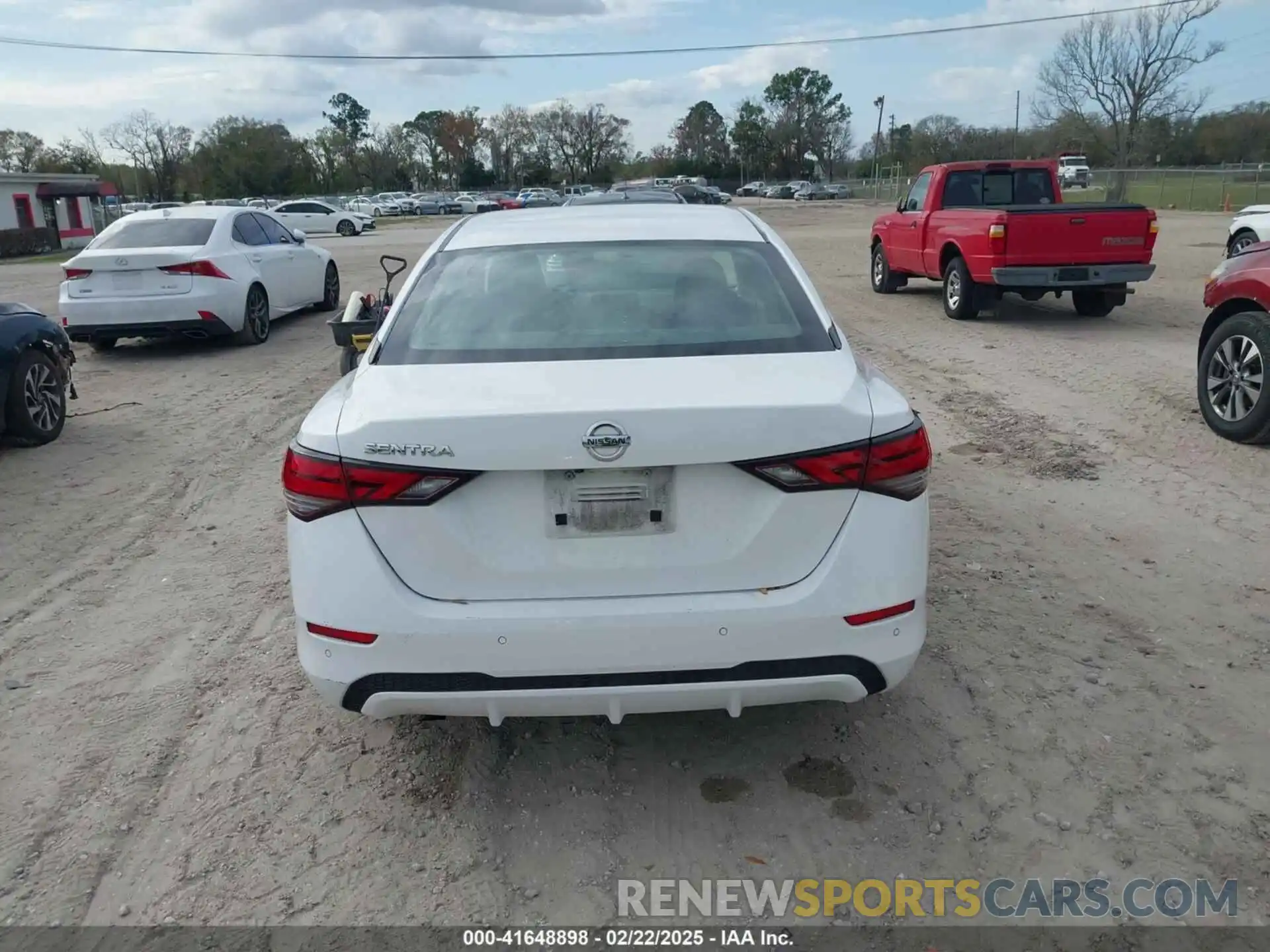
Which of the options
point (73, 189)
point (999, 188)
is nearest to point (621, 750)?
point (999, 188)

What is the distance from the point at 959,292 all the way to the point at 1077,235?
1.53 metres

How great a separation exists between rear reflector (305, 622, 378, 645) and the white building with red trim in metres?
46.2

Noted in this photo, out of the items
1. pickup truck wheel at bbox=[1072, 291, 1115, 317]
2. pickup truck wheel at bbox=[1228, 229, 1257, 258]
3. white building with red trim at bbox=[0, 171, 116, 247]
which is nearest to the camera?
pickup truck wheel at bbox=[1072, 291, 1115, 317]

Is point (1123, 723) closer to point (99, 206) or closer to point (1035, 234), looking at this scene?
point (1035, 234)

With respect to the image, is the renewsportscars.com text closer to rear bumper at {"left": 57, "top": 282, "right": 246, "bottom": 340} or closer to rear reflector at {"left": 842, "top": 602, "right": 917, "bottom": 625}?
rear reflector at {"left": 842, "top": 602, "right": 917, "bottom": 625}

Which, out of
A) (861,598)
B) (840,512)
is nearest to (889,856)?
(861,598)

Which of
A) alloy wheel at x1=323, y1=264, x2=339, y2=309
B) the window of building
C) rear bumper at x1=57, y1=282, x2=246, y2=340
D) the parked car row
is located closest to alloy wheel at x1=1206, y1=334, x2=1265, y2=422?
rear bumper at x1=57, y1=282, x2=246, y2=340

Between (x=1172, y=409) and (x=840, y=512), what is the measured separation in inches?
244

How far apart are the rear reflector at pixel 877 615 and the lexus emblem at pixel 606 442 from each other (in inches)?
31.6

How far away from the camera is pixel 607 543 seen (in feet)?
9.46

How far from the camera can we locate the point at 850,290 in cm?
1648

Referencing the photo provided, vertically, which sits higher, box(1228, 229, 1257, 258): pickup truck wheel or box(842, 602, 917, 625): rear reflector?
box(1228, 229, 1257, 258): pickup truck wheel

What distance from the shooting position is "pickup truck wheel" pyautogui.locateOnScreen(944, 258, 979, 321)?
12.5 meters

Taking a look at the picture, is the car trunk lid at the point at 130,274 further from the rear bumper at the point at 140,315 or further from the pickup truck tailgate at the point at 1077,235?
the pickup truck tailgate at the point at 1077,235
